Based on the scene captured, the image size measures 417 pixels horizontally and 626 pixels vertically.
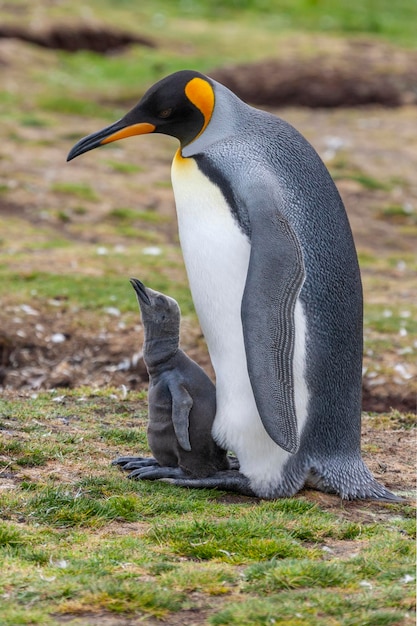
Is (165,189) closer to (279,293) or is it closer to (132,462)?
(132,462)

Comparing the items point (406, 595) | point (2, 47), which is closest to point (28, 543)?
point (406, 595)

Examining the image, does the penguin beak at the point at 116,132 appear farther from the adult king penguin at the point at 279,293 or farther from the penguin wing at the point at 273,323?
the penguin wing at the point at 273,323

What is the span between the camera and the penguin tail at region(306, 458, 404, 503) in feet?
17.5

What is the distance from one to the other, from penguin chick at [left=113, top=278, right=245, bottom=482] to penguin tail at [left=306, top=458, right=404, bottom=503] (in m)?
0.38

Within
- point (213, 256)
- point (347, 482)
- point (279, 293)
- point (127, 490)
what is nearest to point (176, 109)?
point (213, 256)

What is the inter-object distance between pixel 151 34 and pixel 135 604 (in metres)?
18.0

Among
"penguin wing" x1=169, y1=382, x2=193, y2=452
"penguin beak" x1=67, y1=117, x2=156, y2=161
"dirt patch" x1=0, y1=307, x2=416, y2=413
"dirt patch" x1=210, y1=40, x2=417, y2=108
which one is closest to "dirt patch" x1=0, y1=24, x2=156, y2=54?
"dirt patch" x1=210, y1=40, x2=417, y2=108

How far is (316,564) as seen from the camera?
4.27 metres

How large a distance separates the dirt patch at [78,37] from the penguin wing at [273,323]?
1486 centimetres

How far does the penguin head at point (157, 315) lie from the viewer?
5520 mm

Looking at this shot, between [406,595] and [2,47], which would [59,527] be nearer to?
[406,595]

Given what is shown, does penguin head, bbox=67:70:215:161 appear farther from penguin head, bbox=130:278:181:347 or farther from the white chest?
penguin head, bbox=130:278:181:347

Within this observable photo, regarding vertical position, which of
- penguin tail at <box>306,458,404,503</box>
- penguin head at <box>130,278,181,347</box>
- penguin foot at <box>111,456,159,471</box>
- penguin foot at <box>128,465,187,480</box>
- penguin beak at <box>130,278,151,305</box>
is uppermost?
penguin beak at <box>130,278,151,305</box>

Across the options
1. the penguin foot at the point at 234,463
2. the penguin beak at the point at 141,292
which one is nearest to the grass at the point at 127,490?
the penguin foot at the point at 234,463
